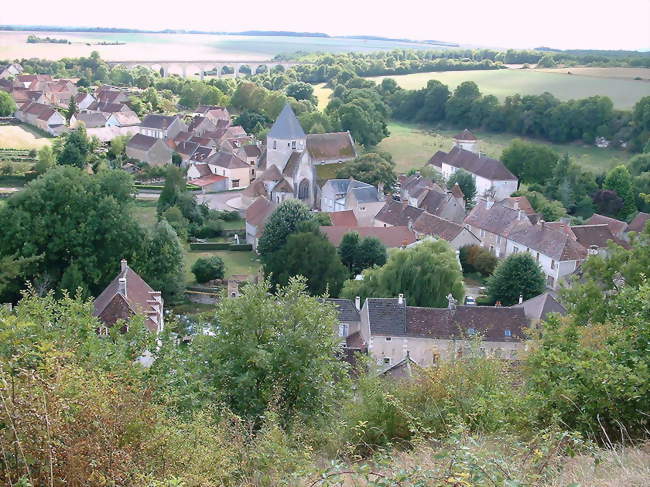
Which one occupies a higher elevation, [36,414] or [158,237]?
[36,414]

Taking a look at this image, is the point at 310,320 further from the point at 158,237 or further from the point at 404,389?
the point at 158,237

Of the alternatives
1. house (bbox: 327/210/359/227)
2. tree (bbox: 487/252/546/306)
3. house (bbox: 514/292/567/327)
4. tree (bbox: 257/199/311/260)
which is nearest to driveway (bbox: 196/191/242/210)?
house (bbox: 327/210/359/227)

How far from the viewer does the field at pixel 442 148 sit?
2581 inches

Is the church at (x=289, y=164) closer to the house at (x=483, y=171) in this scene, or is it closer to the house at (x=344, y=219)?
the house at (x=344, y=219)

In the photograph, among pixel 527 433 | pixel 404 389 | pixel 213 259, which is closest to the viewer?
pixel 527 433

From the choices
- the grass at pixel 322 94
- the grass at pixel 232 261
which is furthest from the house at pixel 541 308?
the grass at pixel 322 94

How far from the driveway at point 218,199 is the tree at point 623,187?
2852 cm

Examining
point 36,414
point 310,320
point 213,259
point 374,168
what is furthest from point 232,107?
point 36,414

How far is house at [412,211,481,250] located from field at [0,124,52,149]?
42.5 m

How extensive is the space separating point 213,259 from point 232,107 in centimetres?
5843

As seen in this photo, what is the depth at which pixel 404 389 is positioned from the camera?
39.3ft

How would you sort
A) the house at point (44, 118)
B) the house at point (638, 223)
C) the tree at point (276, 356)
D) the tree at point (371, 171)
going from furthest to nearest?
the house at point (44, 118), the tree at point (371, 171), the house at point (638, 223), the tree at point (276, 356)

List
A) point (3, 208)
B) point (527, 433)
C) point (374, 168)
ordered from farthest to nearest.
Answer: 1. point (374, 168)
2. point (3, 208)
3. point (527, 433)

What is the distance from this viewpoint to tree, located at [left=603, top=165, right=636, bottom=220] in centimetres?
5026
